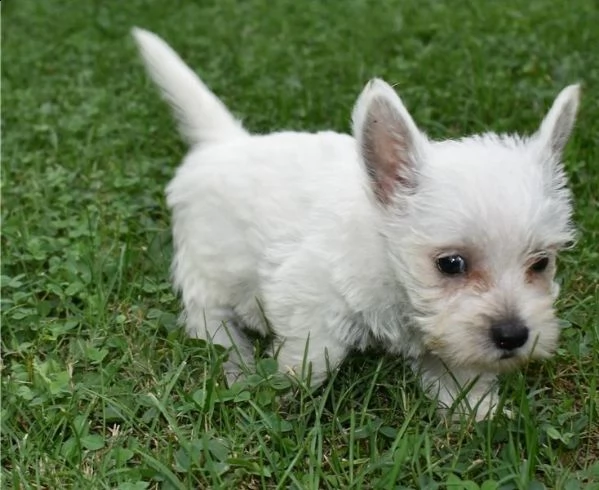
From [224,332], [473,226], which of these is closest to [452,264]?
[473,226]

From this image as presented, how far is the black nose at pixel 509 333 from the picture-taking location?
7.75ft

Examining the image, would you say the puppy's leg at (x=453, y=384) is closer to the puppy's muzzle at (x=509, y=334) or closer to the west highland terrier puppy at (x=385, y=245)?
the west highland terrier puppy at (x=385, y=245)

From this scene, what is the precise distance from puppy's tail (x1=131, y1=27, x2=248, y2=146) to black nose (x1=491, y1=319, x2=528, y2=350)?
1.54m

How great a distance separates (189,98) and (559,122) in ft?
5.09

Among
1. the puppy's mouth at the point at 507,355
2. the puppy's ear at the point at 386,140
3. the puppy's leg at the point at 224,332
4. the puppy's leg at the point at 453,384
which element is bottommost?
the puppy's leg at the point at 224,332

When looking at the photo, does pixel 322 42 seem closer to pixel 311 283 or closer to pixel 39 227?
pixel 39 227

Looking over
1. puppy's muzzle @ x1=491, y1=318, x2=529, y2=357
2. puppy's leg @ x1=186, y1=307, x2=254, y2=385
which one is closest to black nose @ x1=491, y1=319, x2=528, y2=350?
puppy's muzzle @ x1=491, y1=318, x2=529, y2=357

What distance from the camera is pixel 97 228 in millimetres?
3840

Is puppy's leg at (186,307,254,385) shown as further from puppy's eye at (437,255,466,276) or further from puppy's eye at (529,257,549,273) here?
puppy's eye at (529,257,549,273)

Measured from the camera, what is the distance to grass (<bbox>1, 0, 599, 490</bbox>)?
2482 millimetres

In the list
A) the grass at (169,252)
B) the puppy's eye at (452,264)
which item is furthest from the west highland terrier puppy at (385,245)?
the grass at (169,252)

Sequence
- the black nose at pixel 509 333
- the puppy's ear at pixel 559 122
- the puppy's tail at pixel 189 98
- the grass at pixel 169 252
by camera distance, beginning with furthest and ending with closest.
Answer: the puppy's tail at pixel 189 98 → the puppy's ear at pixel 559 122 → the grass at pixel 169 252 → the black nose at pixel 509 333

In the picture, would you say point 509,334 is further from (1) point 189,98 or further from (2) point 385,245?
(1) point 189,98

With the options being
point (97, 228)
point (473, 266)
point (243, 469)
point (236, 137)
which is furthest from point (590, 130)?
point (243, 469)
